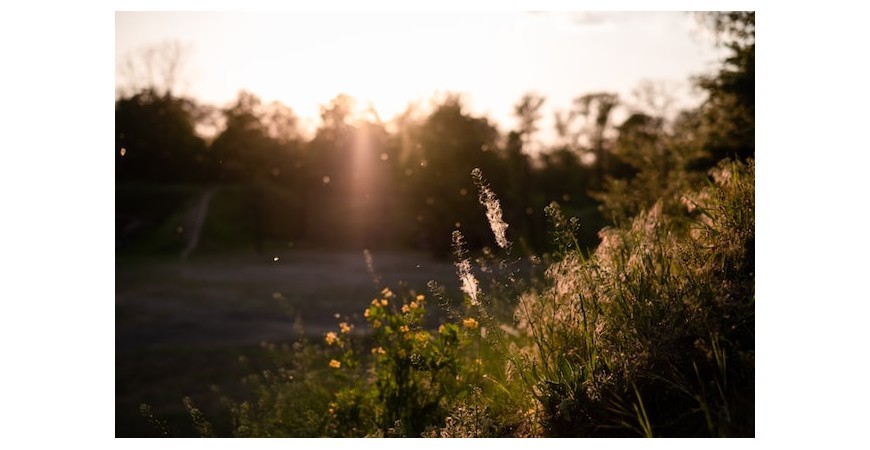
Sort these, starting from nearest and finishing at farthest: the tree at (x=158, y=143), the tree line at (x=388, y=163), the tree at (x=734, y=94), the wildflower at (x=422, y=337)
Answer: the wildflower at (x=422, y=337), the tree at (x=734, y=94), the tree line at (x=388, y=163), the tree at (x=158, y=143)

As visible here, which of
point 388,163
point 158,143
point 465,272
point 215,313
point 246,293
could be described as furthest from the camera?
point 158,143

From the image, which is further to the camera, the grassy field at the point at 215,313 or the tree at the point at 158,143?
the tree at the point at 158,143

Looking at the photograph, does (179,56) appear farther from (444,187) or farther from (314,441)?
(444,187)

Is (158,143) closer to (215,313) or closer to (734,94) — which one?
(215,313)

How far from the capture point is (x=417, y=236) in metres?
27.5

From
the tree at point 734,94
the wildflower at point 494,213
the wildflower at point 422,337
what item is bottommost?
the wildflower at point 422,337

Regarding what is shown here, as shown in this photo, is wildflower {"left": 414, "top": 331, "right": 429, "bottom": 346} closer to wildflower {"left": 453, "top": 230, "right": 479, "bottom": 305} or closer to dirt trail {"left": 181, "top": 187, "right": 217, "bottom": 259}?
wildflower {"left": 453, "top": 230, "right": 479, "bottom": 305}

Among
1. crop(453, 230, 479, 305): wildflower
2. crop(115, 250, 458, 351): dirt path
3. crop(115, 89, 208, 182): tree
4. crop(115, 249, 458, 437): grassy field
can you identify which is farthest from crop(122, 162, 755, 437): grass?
crop(115, 89, 208, 182): tree

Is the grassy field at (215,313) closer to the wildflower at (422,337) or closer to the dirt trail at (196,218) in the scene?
the wildflower at (422,337)

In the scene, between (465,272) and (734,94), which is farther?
(734,94)

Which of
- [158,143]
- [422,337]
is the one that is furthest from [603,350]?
[158,143]

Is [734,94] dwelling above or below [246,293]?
above

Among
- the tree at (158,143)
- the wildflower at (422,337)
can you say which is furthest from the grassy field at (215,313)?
the tree at (158,143)
